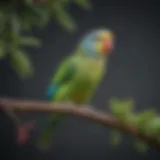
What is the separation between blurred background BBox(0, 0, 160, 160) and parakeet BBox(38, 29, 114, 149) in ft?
0.47

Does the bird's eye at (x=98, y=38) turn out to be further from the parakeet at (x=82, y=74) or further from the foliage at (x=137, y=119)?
the foliage at (x=137, y=119)

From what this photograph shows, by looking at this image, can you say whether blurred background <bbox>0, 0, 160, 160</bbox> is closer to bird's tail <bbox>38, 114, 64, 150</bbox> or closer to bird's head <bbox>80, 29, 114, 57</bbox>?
bird's tail <bbox>38, 114, 64, 150</bbox>

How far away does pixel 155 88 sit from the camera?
0.98 metres

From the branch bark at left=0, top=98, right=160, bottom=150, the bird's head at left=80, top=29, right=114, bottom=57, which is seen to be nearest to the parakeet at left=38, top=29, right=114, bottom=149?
the bird's head at left=80, top=29, right=114, bottom=57

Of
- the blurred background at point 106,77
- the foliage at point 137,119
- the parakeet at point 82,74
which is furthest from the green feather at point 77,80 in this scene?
the foliage at point 137,119

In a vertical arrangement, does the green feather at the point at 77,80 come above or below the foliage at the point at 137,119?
above

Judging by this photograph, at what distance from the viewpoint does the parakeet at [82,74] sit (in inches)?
29.5

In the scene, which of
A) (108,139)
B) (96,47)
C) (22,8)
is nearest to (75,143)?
(108,139)

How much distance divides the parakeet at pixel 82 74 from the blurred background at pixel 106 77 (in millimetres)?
145

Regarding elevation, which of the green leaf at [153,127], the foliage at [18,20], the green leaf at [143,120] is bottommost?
the green leaf at [153,127]

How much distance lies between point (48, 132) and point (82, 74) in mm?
156

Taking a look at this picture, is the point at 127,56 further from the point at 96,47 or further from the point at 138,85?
the point at 96,47

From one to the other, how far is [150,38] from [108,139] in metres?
0.29

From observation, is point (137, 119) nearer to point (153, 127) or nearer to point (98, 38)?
point (153, 127)
